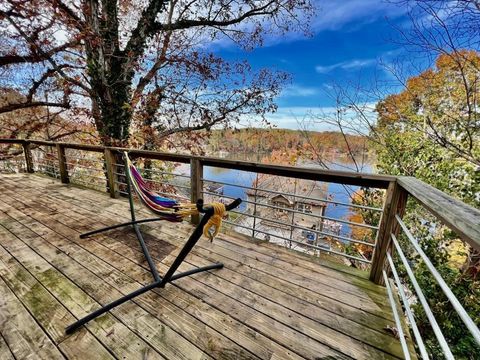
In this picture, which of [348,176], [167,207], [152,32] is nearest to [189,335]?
[167,207]

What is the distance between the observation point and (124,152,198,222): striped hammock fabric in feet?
5.05

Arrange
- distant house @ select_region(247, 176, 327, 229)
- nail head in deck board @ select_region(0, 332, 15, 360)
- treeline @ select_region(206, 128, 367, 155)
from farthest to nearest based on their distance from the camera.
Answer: treeline @ select_region(206, 128, 367, 155), distant house @ select_region(247, 176, 327, 229), nail head in deck board @ select_region(0, 332, 15, 360)

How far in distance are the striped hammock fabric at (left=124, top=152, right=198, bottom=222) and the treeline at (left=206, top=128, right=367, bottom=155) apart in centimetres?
438

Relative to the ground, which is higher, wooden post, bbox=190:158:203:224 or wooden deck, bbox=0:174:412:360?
wooden post, bbox=190:158:203:224

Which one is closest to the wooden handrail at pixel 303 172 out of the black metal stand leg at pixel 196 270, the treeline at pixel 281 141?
the black metal stand leg at pixel 196 270

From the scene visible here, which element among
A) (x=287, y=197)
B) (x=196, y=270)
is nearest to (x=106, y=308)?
(x=196, y=270)

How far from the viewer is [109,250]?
6.66 ft

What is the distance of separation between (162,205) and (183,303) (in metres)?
0.67

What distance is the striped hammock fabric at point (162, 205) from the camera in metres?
1.54

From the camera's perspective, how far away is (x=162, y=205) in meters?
1.68

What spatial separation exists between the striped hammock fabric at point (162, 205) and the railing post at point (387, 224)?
1319 mm

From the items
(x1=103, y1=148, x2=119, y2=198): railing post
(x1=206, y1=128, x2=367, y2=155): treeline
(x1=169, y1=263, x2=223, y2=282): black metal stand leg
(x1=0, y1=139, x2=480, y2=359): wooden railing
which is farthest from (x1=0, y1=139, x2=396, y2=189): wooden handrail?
(x1=206, y1=128, x2=367, y2=155): treeline

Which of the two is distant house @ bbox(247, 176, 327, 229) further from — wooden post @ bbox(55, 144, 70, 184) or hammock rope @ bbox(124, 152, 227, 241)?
wooden post @ bbox(55, 144, 70, 184)

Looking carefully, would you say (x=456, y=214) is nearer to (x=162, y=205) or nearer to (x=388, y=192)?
(x=388, y=192)
